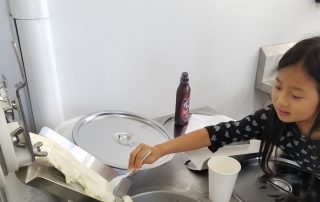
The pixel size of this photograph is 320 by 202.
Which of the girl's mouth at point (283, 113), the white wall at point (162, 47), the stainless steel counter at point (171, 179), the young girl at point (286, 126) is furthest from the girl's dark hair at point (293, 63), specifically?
the white wall at point (162, 47)

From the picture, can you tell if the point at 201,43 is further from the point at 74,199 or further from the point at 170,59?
the point at 74,199

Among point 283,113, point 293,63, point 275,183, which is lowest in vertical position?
point 275,183

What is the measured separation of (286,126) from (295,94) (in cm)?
23

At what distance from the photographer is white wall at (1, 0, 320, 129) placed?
1070 millimetres

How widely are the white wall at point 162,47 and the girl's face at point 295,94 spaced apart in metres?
0.55

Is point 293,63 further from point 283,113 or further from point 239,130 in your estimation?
point 239,130

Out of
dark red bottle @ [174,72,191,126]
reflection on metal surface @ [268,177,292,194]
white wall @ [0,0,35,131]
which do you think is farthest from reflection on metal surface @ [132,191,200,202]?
white wall @ [0,0,35,131]

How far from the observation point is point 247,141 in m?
1.04

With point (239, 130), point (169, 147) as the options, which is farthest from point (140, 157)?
point (239, 130)

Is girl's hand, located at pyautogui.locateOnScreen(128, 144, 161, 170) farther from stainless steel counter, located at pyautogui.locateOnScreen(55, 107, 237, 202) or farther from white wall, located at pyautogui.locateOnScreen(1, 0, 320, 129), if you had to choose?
white wall, located at pyautogui.locateOnScreen(1, 0, 320, 129)

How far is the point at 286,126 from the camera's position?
98cm

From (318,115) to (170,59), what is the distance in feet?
2.10

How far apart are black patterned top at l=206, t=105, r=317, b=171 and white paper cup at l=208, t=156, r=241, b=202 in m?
0.14

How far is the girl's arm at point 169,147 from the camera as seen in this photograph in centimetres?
80
